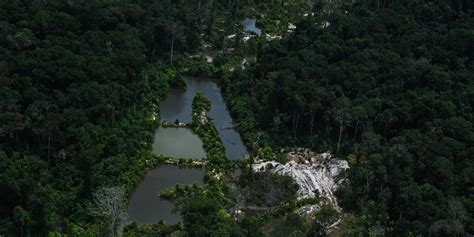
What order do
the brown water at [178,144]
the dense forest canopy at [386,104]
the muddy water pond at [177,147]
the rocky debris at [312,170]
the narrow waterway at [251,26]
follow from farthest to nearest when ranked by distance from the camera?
the narrow waterway at [251,26] → the brown water at [178,144] → the rocky debris at [312,170] → the muddy water pond at [177,147] → the dense forest canopy at [386,104]

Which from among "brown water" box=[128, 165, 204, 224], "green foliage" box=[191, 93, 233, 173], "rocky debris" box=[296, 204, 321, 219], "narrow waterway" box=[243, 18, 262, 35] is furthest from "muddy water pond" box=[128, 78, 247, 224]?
"narrow waterway" box=[243, 18, 262, 35]

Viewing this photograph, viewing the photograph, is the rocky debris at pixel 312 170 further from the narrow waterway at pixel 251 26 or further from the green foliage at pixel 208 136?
the narrow waterway at pixel 251 26

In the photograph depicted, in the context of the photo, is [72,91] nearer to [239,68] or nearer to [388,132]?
[239,68]

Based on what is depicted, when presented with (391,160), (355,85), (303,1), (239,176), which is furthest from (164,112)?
(303,1)

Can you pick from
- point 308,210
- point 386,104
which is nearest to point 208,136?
point 308,210

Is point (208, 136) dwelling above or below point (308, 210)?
above

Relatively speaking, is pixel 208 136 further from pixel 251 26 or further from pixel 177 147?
pixel 251 26

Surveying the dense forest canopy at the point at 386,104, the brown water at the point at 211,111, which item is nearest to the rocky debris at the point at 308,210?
the dense forest canopy at the point at 386,104
